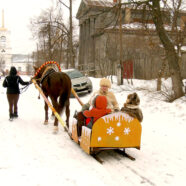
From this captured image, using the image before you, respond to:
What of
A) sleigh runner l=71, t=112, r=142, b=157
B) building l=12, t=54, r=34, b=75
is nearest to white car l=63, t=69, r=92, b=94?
sleigh runner l=71, t=112, r=142, b=157

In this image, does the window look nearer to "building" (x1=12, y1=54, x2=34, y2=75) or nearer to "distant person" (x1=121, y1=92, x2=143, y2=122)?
"building" (x1=12, y1=54, x2=34, y2=75)

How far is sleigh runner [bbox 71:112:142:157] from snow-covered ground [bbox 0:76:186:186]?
1.12ft

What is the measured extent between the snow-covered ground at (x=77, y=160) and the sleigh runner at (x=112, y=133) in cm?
34

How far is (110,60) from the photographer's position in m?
21.4

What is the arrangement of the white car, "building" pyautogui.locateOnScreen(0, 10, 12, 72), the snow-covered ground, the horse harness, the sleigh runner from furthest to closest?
"building" pyautogui.locateOnScreen(0, 10, 12, 72) → the white car → the horse harness → the sleigh runner → the snow-covered ground

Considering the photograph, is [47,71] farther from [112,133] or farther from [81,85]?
[81,85]

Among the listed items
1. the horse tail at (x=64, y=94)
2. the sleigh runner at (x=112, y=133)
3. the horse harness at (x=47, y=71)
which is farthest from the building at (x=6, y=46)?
the sleigh runner at (x=112, y=133)

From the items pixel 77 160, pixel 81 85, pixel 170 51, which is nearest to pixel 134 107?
pixel 77 160

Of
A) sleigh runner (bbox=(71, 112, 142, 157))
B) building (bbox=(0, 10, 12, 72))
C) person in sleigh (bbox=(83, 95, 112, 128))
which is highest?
building (bbox=(0, 10, 12, 72))

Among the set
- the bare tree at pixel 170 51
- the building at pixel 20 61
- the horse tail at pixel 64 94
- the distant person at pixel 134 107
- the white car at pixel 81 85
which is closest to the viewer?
the distant person at pixel 134 107

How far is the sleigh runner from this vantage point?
520cm

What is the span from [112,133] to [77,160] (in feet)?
2.97

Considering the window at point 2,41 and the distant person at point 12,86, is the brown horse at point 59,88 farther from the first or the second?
the window at point 2,41

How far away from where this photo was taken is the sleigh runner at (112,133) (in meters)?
5.20
